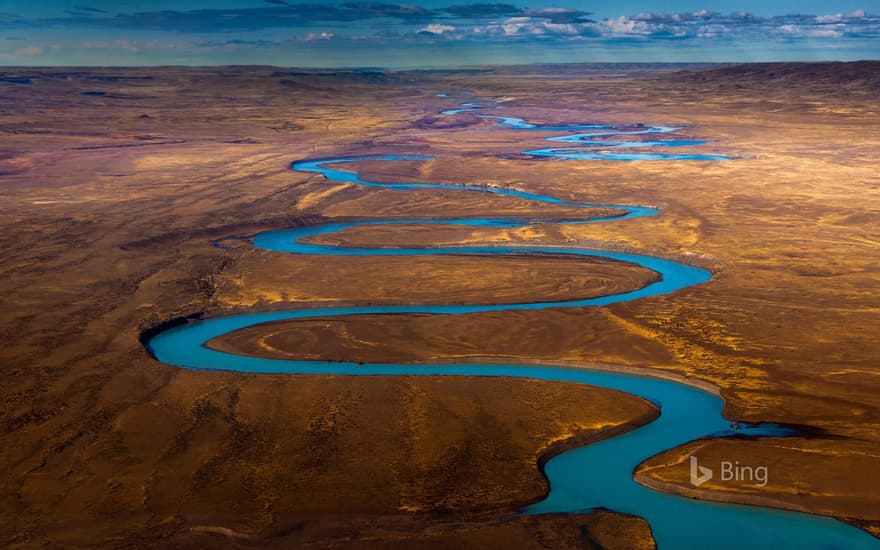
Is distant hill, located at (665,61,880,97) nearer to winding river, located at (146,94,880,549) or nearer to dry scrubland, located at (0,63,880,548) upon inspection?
dry scrubland, located at (0,63,880,548)

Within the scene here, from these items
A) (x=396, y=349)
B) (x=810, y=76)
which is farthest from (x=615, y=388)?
(x=810, y=76)

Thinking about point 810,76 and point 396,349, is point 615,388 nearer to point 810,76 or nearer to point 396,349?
point 396,349

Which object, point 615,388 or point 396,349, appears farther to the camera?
point 396,349

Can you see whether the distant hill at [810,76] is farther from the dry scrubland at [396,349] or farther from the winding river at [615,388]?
the winding river at [615,388]

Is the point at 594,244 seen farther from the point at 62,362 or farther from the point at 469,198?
the point at 62,362

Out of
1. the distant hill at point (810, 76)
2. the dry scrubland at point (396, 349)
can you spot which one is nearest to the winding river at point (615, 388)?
the dry scrubland at point (396, 349)

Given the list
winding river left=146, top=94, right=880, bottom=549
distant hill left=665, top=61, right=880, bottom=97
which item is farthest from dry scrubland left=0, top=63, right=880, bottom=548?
distant hill left=665, top=61, right=880, bottom=97

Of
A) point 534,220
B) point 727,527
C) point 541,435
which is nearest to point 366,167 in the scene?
point 534,220
